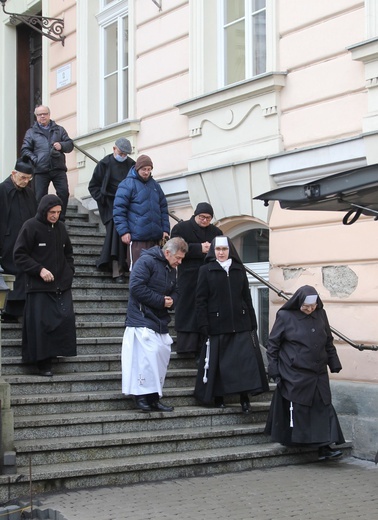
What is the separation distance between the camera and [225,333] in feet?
29.9

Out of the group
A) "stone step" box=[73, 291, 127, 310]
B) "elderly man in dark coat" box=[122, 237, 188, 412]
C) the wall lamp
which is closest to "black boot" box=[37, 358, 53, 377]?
"elderly man in dark coat" box=[122, 237, 188, 412]

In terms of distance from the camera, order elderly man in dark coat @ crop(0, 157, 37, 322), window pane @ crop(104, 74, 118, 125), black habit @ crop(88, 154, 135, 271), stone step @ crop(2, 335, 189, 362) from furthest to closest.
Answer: window pane @ crop(104, 74, 118, 125) < black habit @ crop(88, 154, 135, 271) < elderly man in dark coat @ crop(0, 157, 37, 322) < stone step @ crop(2, 335, 189, 362)

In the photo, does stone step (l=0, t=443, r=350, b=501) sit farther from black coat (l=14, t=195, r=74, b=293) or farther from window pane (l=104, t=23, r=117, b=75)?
window pane (l=104, t=23, r=117, b=75)

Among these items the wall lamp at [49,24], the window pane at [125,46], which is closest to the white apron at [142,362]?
the window pane at [125,46]

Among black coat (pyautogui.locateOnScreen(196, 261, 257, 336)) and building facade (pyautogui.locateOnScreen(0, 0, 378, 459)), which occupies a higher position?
building facade (pyautogui.locateOnScreen(0, 0, 378, 459))

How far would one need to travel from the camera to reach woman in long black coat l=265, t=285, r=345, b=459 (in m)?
8.55

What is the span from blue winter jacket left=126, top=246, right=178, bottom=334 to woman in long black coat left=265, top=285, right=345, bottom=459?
101 cm

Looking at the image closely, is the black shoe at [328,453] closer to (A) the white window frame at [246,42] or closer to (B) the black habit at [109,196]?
(B) the black habit at [109,196]

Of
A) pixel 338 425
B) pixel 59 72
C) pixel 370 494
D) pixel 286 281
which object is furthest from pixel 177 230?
pixel 59 72

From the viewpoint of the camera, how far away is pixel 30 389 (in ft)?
28.3

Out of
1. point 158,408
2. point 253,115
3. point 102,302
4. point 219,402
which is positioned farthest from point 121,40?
point 158,408

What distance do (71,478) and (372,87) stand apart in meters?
4.39

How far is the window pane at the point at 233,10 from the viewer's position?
11242 mm

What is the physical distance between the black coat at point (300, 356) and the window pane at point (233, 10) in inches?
164
